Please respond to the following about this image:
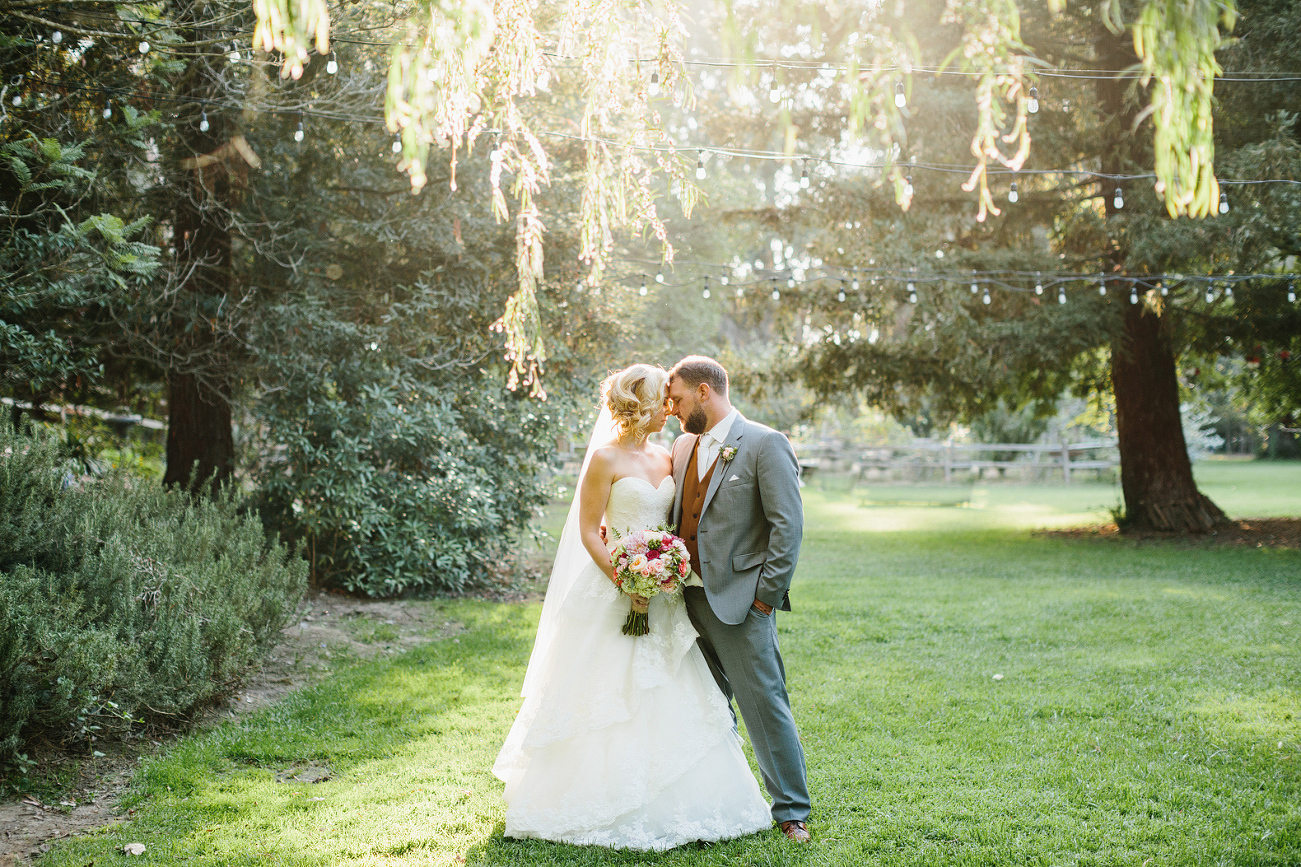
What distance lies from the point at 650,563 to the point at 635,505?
389 millimetres

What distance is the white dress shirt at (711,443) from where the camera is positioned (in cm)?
394

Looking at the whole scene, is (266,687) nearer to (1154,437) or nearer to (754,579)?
(754,579)

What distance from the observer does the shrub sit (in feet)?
13.2

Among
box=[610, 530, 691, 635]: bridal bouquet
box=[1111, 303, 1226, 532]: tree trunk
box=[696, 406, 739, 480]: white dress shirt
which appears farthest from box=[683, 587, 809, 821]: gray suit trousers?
box=[1111, 303, 1226, 532]: tree trunk

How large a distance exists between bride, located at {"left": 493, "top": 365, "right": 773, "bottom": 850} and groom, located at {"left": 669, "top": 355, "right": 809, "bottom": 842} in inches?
4.0

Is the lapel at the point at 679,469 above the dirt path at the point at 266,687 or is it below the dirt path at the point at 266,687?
above

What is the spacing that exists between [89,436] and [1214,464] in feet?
126

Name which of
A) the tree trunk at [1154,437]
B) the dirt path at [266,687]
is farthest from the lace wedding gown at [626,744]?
the tree trunk at [1154,437]

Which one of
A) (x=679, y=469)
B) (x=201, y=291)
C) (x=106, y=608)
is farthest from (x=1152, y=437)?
(x=106, y=608)

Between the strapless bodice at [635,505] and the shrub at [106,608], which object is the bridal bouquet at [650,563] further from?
the shrub at [106,608]

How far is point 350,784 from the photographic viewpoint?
448cm

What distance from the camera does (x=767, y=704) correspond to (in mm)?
3727

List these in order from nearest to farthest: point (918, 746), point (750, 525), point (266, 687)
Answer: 1. point (750, 525)
2. point (918, 746)
3. point (266, 687)

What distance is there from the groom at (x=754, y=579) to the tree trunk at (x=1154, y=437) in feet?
35.3
